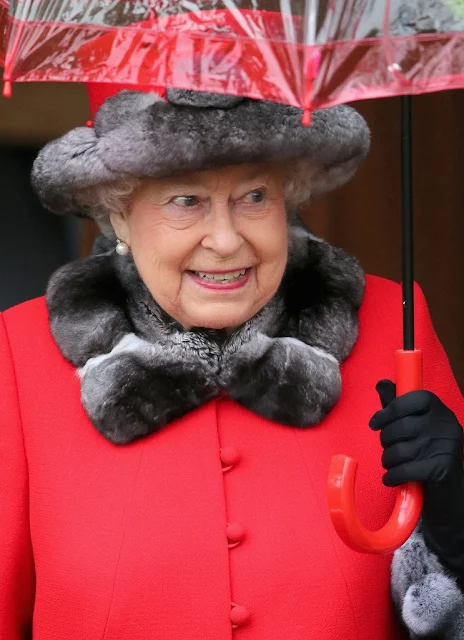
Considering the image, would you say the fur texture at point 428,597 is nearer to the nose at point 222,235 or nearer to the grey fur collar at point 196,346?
the grey fur collar at point 196,346

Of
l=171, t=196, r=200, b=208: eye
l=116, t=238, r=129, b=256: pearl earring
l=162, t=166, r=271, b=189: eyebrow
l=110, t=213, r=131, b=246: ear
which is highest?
l=162, t=166, r=271, b=189: eyebrow

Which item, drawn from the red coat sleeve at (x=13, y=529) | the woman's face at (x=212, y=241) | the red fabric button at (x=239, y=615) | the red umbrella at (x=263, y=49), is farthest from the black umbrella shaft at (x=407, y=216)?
the red coat sleeve at (x=13, y=529)

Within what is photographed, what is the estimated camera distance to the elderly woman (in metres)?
2.30

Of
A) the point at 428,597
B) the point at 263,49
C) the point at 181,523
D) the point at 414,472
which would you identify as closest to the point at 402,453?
the point at 414,472

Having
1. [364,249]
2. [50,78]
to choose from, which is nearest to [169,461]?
[50,78]

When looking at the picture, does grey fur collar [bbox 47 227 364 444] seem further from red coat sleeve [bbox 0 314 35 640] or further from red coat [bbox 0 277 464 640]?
red coat sleeve [bbox 0 314 35 640]

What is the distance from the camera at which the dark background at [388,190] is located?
4.07 meters

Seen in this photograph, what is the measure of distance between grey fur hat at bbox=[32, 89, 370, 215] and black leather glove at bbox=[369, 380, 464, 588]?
1.60 ft

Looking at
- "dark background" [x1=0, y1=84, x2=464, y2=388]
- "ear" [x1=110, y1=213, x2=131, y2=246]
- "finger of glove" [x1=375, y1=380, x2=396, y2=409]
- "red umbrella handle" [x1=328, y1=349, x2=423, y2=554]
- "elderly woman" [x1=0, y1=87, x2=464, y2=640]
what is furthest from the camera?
"dark background" [x1=0, y1=84, x2=464, y2=388]

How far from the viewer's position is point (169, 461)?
2.40 meters

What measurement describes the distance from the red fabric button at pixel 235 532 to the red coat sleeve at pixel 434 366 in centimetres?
54

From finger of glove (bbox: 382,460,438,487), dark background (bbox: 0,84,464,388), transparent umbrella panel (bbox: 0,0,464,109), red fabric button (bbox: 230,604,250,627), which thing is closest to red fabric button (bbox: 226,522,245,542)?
red fabric button (bbox: 230,604,250,627)

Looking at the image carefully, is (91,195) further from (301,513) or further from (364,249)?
(364,249)

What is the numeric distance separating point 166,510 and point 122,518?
0.29 feet
